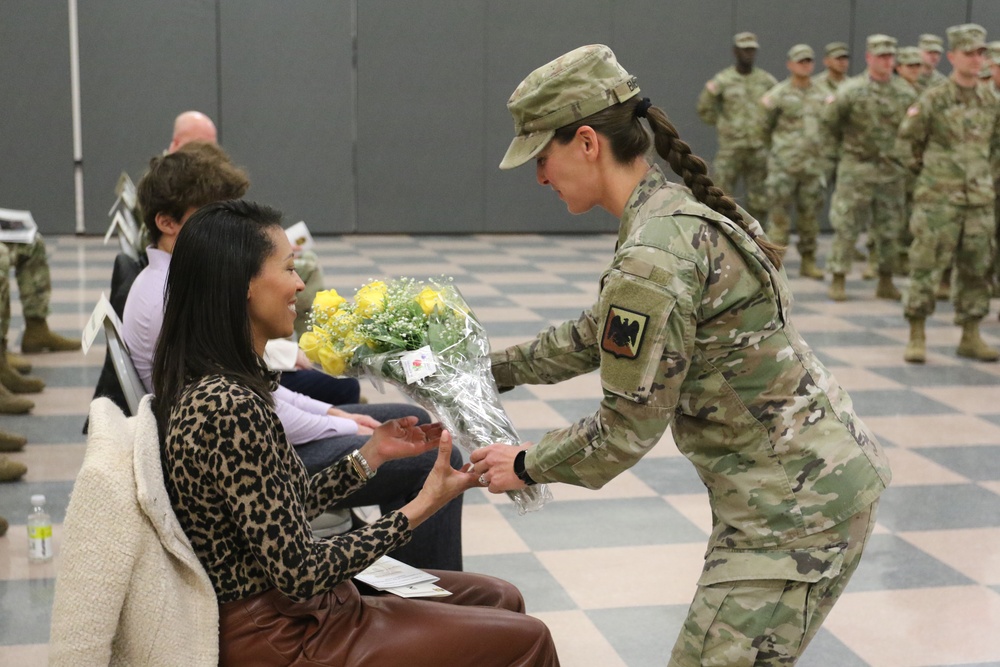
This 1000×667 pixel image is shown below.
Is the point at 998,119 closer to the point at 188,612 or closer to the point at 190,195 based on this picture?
the point at 190,195

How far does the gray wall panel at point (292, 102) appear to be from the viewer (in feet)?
38.2

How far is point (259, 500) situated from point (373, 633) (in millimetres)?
344

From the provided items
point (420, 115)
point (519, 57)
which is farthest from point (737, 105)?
point (420, 115)

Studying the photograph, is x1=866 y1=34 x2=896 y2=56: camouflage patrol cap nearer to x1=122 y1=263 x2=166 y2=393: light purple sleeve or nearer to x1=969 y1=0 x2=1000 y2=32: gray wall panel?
x1=969 y1=0 x2=1000 y2=32: gray wall panel

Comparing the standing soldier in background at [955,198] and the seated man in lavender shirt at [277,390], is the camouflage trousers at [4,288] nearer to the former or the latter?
the seated man in lavender shirt at [277,390]

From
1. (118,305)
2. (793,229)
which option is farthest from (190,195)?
(793,229)

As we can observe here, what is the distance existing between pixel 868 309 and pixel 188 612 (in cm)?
762

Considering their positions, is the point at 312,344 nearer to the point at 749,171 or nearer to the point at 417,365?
the point at 417,365

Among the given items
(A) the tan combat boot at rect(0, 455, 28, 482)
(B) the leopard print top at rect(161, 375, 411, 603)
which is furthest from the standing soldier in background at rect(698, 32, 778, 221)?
(B) the leopard print top at rect(161, 375, 411, 603)

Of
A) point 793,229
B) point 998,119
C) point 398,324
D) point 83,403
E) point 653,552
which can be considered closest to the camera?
point 398,324

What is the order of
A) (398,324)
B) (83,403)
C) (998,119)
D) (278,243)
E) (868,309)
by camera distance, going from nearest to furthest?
(278,243)
(398,324)
(83,403)
(998,119)
(868,309)

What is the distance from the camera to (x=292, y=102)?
1183cm

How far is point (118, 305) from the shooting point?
376 centimetres

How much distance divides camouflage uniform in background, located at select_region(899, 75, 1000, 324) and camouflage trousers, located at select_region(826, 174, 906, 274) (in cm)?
200
